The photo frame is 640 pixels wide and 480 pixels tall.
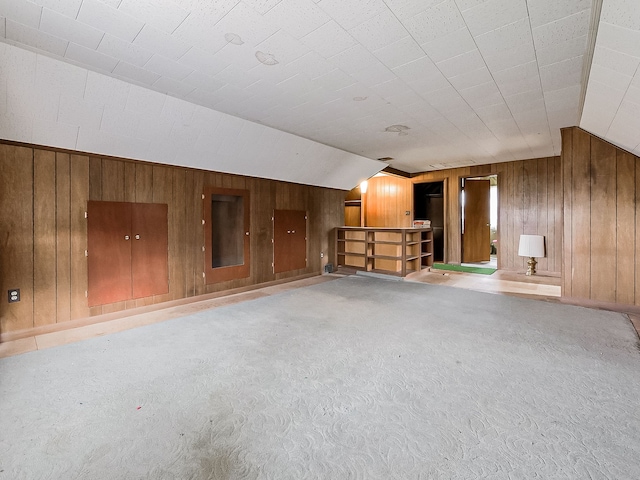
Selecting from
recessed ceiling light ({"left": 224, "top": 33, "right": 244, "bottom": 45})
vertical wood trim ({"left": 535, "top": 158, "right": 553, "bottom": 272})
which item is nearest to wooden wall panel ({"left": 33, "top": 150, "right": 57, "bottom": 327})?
recessed ceiling light ({"left": 224, "top": 33, "right": 244, "bottom": 45})

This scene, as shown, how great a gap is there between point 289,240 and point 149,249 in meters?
2.49

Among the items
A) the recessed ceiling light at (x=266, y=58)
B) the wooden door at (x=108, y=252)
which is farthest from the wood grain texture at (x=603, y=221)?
the wooden door at (x=108, y=252)

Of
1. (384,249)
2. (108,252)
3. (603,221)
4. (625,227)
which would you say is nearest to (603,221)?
(603,221)

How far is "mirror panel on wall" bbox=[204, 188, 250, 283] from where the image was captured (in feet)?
14.9

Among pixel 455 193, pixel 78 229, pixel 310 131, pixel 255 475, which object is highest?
pixel 310 131

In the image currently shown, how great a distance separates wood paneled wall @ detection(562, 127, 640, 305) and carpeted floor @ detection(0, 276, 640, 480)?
0.89 metres

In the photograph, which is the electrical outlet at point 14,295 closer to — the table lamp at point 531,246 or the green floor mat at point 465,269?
the green floor mat at point 465,269

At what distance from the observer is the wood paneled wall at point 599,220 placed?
373 centimetres

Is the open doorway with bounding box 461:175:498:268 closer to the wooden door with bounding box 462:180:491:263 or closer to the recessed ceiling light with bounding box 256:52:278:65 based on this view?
the wooden door with bounding box 462:180:491:263

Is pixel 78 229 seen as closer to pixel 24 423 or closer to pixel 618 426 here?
pixel 24 423

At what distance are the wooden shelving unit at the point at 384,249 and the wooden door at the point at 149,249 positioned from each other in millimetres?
3727

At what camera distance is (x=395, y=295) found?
453 centimetres

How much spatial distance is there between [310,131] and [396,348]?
314 cm

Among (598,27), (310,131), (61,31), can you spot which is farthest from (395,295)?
(61,31)
